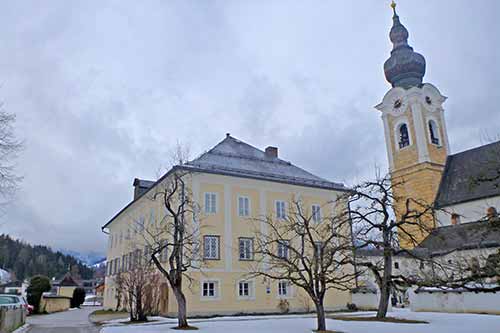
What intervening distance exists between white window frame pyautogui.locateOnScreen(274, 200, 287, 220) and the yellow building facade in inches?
2.7

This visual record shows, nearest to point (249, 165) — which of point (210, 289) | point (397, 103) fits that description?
point (210, 289)

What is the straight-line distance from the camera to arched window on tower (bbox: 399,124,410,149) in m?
45.2

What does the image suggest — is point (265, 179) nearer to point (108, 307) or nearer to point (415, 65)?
point (108, 307)

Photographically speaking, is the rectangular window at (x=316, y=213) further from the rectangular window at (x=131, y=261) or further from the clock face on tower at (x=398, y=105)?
the clock face on tower at (x=398, y=105)

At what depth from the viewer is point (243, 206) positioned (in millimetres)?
28062

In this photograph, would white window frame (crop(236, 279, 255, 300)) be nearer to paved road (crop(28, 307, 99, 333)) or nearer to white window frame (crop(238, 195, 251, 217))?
white window frame (crop(238, 195, 251, 217))

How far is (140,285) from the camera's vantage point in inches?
887

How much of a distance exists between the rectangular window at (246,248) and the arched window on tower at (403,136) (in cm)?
2488

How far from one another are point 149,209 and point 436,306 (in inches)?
769

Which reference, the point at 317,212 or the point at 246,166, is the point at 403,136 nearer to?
the point at 317,212

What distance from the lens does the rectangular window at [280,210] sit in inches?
1151

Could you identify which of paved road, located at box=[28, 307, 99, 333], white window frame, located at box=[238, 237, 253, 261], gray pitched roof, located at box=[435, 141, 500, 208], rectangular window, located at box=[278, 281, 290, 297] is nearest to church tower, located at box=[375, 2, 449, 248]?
gray pitched roof, located at box=[435, 141, 500, 208]

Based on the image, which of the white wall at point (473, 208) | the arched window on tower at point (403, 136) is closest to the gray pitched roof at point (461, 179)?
the white wall at point (473, 208)

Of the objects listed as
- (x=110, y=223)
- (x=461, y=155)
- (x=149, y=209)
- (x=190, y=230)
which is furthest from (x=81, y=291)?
(x=461, y=155)
